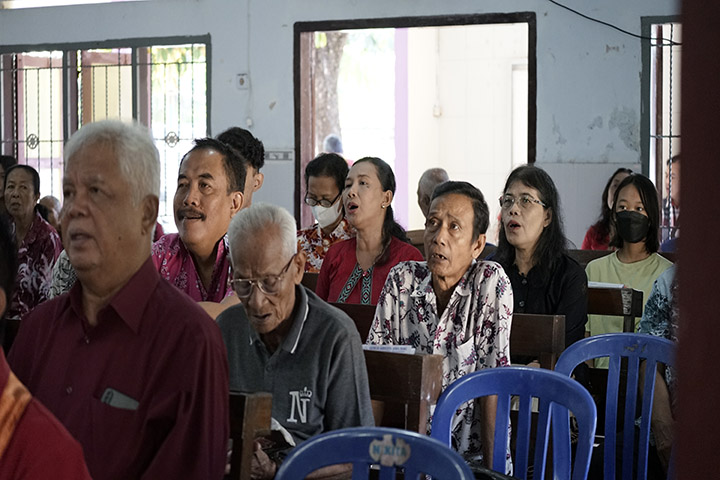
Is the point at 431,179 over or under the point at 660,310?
over

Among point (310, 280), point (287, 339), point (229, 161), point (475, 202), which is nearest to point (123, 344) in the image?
point (287, 339)

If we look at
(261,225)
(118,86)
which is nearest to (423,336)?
(261,225)

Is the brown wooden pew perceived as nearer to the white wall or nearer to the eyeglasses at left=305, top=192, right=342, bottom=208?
the eyeglasses at left=305, top=192, right=342, bottom=208

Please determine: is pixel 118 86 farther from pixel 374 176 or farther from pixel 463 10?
pixel 374 176

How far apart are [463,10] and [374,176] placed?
3.04 meters

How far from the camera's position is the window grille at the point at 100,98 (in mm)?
7840

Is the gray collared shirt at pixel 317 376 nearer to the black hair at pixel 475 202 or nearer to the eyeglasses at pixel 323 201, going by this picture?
the black hair at pixel 475 202

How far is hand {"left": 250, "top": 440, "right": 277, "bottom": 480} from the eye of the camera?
1981mm

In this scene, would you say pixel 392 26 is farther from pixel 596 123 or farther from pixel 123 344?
pixel 123 344

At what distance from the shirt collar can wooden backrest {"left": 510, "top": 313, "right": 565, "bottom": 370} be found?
183cm

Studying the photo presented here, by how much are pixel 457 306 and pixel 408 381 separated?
2.49ft

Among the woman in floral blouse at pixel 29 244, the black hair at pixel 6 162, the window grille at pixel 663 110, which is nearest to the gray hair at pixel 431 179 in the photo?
the window grille at pixel 663 110

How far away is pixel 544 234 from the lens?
3.99 m

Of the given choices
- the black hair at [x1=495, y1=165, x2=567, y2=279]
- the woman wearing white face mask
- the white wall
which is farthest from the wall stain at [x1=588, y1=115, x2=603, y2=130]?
the black hair at [x1=495, y1=165, x2=567, y2=279]
